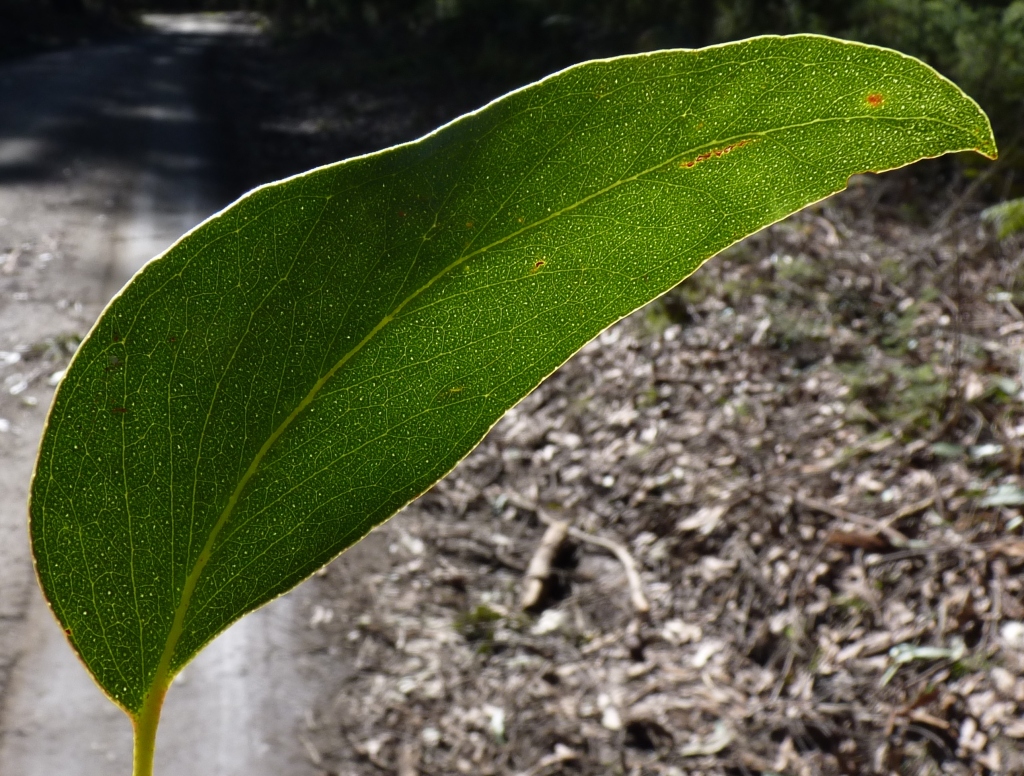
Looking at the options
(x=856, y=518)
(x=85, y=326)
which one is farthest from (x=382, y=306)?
(x=85, y=326)

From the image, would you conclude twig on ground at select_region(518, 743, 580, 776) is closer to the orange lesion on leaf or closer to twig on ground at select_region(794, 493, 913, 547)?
twig on ground at select_region(794, 493, 913, 547)

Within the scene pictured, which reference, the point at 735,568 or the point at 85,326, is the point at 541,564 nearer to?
the point at 735,568

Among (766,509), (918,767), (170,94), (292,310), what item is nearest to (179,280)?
(292,310)

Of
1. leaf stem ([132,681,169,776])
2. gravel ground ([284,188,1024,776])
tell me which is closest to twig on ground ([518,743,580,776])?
gravel ground ([284,188,1024,776])

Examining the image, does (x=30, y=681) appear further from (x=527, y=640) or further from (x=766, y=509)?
(x=766, y=509)

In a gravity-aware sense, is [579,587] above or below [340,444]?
below
